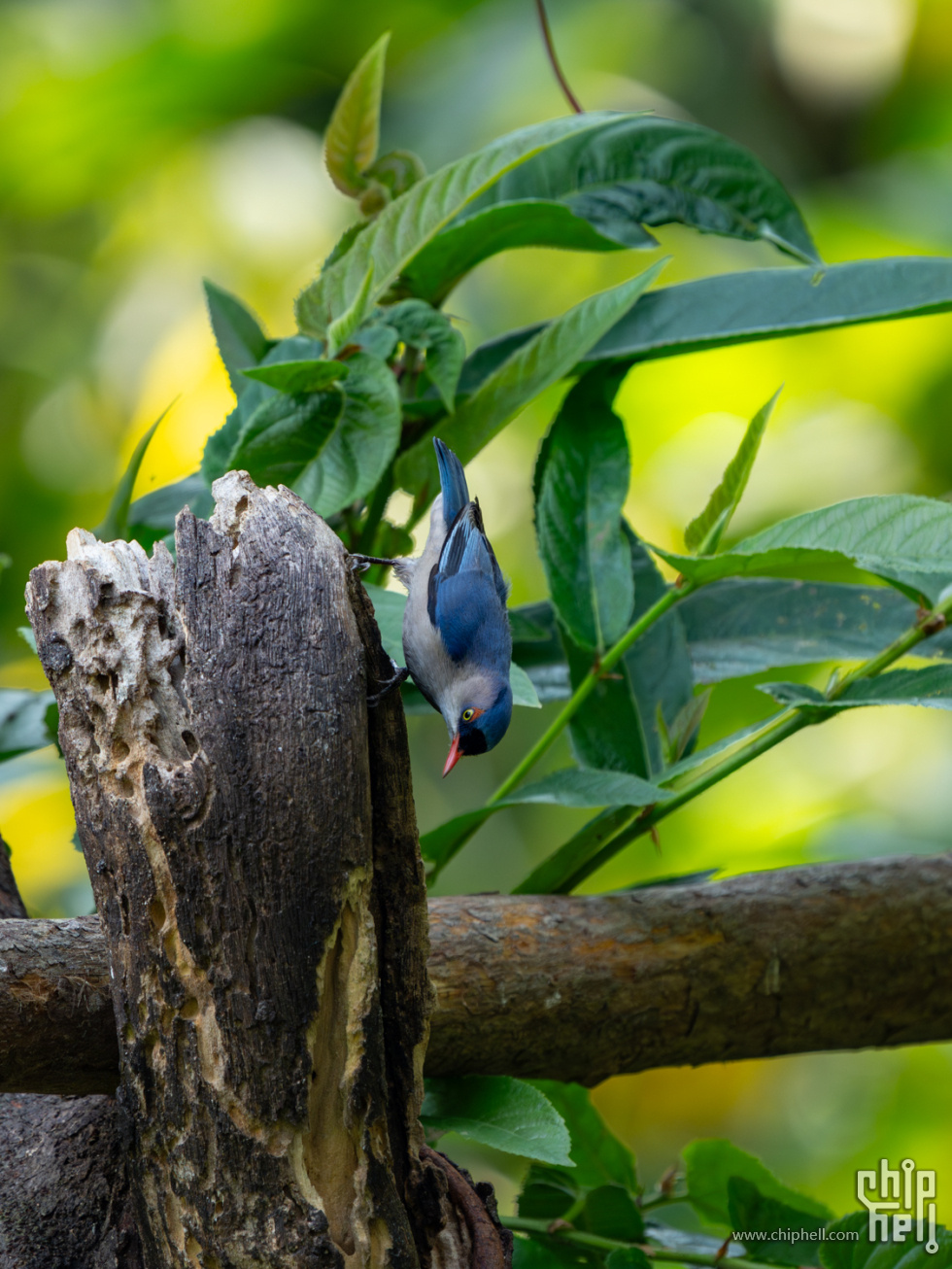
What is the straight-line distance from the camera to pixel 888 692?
47.3 inches

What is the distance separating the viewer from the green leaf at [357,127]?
1.44m

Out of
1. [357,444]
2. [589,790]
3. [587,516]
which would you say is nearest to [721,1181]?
[589,790]

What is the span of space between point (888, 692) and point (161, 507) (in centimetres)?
97

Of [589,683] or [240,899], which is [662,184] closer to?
[589,683]

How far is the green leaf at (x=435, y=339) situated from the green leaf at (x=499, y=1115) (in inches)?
30.2

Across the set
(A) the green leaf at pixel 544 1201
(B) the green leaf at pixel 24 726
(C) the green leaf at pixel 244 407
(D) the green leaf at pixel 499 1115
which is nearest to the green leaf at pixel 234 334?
(C) the green leaf at pixel 244 407

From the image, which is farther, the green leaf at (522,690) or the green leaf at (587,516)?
the green leaf at (587,516)

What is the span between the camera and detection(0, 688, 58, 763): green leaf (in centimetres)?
139

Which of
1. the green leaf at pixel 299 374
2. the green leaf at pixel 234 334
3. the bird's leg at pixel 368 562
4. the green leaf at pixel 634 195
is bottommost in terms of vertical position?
the bird's leg at pixel 368 562

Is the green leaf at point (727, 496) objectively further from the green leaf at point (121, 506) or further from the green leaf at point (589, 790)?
the green leaf at point (121, 506)

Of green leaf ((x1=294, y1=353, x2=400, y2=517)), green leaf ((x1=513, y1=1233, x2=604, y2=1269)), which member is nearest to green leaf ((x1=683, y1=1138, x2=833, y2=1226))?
green leaf ((x1=513, y1=1233, x2=604, y2=1269))

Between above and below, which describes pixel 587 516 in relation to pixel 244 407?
below

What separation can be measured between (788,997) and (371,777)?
725 mm

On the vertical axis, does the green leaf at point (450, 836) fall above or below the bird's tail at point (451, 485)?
below
